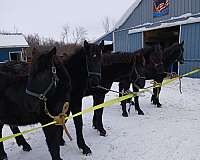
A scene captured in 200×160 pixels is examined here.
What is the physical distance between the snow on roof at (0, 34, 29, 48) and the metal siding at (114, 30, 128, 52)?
14103mm

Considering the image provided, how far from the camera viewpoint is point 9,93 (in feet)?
10.8

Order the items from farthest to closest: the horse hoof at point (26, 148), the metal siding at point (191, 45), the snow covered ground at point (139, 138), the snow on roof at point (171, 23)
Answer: the metal siding at point (191, 45) → the snow on roof at point (171, 23) → the horse hoof at point (26, 148) → the snow covered ground at point (139, 138)

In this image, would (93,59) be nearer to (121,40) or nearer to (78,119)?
(78,119)

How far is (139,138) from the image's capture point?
474 cm

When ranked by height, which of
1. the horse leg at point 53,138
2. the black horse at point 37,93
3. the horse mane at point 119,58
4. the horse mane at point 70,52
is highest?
the horse mane at point 70,52

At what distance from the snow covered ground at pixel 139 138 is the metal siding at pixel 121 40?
1058cm

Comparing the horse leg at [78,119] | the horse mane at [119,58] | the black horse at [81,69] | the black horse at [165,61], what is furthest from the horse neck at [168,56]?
the horse leg at [78,119]

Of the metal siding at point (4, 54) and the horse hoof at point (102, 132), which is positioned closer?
the horse hoof at point (102, 132)

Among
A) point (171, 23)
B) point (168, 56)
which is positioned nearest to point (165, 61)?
point (168, 56)

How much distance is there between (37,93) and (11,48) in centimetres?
2576

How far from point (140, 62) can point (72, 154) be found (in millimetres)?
2837

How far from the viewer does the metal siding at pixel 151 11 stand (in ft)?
40.1

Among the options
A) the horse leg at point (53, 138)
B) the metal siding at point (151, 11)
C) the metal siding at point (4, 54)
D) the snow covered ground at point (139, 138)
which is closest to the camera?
the horse leg at point (53, 138)

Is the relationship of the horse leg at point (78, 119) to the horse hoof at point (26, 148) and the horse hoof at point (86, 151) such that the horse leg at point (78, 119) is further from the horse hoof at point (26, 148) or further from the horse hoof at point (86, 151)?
the horse hoof at point (26, 148)
